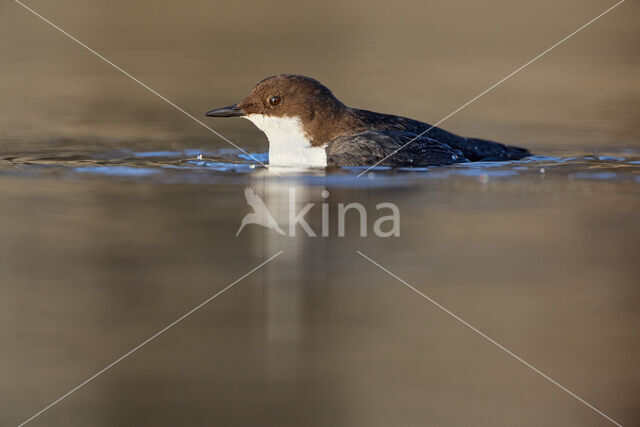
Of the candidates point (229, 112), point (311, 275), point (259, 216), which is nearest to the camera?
point (311, 275)

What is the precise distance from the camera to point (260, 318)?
504cm

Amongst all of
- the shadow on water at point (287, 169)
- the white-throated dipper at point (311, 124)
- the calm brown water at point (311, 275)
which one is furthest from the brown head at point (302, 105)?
the calm brown water at point (311, 275)

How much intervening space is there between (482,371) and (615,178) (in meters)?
4.19

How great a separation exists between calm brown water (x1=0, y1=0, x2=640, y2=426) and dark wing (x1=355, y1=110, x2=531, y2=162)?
0.98 ft

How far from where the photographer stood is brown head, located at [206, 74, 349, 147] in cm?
870

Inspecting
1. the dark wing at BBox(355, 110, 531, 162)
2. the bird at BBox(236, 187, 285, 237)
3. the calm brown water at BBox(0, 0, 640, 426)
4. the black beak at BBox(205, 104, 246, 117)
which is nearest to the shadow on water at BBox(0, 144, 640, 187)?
the calm brown water at BBox(0, 0, 640, 426)

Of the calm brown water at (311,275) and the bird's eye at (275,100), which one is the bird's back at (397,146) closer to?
the calm brown water at (311,275)

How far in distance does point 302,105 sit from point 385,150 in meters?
0.96

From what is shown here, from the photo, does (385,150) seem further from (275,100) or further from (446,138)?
(275,100)

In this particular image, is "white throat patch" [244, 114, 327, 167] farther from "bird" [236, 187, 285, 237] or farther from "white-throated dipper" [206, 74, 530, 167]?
"bird" [236, 187, 285, 237]

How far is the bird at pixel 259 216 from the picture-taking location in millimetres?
6664

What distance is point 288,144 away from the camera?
8734 mm

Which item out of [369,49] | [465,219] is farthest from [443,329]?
[369,49]

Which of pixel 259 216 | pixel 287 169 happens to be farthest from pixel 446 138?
pixel 259 216
